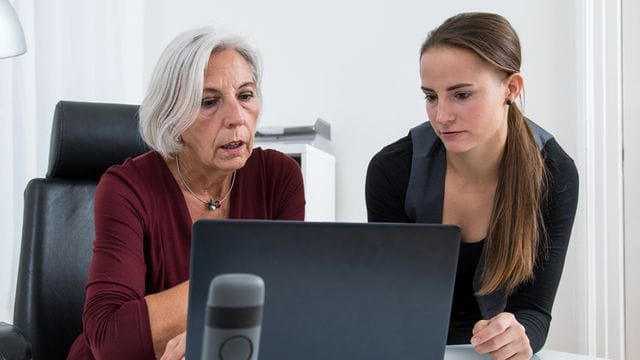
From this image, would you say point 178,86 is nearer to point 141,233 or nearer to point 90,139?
point 141,233

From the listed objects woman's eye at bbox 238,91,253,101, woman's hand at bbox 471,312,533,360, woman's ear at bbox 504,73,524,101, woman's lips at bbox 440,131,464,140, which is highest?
woman's ear at bbox 504,73,524,101

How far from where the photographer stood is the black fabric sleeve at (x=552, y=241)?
123 cm

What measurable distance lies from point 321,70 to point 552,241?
1.60 meters

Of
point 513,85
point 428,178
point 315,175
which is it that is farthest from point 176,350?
point 315,175

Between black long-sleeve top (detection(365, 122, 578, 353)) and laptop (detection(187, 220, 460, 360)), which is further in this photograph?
black long-sleeve top (detection(365, 122, 578, 353))

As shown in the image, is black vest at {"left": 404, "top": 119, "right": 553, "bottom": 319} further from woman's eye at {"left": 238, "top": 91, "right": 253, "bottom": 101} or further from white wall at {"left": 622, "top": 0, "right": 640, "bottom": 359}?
white wall at {"left": 622, "top": 0, "right": 640, "bottom": 359}

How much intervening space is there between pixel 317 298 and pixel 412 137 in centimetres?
86

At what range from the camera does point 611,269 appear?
7.17ft

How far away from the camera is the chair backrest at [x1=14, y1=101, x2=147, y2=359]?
4.47 ft

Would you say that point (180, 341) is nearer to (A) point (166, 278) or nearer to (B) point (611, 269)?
(A) point (166, 278)

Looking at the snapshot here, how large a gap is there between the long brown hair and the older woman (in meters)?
0.39

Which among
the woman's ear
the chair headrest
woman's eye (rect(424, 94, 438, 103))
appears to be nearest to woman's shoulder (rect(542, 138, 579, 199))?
the woman's ear

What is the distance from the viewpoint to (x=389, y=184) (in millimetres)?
1354

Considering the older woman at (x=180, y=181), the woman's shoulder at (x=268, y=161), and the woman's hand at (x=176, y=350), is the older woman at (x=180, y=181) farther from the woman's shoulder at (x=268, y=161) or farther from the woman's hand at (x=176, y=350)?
the woman's hand at (x=176, y=350)
